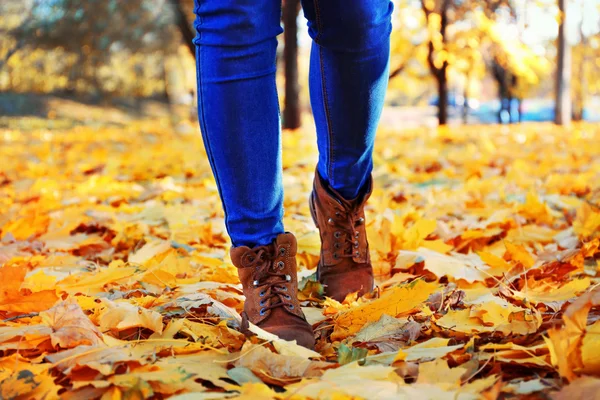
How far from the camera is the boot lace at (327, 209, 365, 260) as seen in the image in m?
1.54

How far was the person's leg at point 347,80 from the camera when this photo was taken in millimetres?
1342

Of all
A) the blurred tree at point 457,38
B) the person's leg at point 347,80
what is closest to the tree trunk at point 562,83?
the blurred tree at point 457,38

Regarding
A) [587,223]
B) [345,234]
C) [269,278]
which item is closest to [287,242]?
[269,278]

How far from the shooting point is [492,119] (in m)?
37.6

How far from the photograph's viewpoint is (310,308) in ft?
4.73

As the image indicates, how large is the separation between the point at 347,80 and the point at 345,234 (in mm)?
362

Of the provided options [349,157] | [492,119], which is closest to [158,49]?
[349,157]

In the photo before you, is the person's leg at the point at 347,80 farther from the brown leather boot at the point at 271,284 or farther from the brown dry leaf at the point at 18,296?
the brown dry leaf at the point at 18,296

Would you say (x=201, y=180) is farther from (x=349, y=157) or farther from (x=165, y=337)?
(x=165, y=337)

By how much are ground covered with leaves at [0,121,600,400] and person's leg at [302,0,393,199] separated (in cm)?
31

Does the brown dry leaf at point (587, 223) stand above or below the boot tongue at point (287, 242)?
below

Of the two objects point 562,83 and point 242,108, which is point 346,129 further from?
point 562,83

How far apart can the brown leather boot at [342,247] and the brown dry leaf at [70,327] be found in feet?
2.03

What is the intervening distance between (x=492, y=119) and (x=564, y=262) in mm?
37702
